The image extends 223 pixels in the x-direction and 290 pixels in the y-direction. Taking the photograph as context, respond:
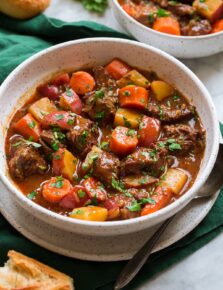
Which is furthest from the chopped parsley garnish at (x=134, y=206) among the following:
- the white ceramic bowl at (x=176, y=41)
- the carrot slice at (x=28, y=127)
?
the white ceramic bowl at (x=176, y=41)

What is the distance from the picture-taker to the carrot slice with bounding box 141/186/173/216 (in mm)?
4148

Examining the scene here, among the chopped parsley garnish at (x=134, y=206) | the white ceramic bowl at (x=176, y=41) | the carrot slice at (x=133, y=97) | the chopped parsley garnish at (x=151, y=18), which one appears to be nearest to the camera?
the chopped parsley garnish at (x=134, y=206)

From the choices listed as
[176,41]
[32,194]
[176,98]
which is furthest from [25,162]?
[176,41]

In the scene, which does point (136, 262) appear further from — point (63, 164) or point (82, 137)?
point (82, 137)

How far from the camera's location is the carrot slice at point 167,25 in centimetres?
560

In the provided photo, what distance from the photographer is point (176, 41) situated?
5.32 metres

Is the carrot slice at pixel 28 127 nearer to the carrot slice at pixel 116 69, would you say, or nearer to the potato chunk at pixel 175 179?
the carrot slice at pixel 116 69

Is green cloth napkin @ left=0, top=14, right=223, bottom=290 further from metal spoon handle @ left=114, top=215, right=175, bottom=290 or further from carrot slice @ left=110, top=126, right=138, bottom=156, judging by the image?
→ carrot slice @ left=110, top=126, right=138, bottom=156

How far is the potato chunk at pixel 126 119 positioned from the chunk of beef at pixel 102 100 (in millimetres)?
50

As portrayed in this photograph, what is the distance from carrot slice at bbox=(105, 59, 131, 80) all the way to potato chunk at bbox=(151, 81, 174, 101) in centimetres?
27

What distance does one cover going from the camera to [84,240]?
167 inches

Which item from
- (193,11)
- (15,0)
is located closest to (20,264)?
(15,0)

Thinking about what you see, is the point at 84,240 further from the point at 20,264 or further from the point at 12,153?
the point at 12,153

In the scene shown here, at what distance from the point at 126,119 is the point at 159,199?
29.6 inches
